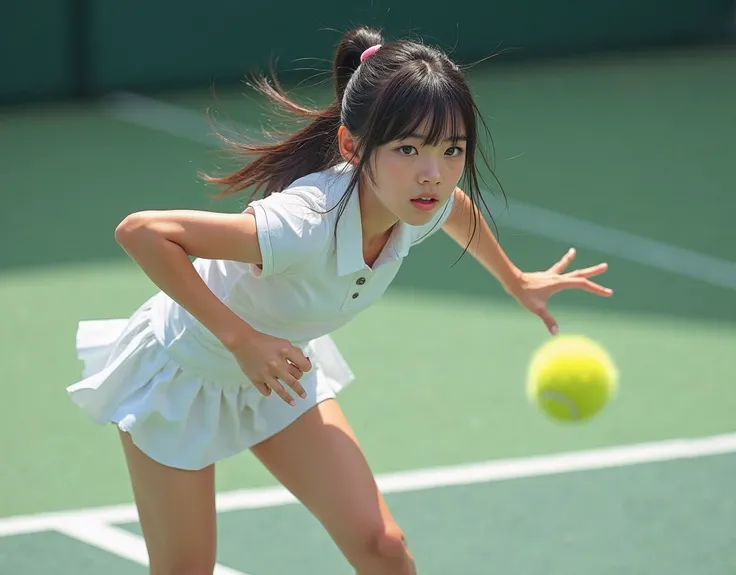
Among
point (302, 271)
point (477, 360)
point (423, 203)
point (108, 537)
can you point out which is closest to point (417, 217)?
point (423, 203)

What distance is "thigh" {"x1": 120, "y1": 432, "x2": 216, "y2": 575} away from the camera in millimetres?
2793

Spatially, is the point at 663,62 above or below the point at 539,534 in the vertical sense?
below

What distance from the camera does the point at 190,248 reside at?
248cm

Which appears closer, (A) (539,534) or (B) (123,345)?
(B) (123,345)

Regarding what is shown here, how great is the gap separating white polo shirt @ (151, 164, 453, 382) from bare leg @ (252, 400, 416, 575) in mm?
203

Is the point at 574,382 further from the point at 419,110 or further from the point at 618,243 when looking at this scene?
the point at 618,243

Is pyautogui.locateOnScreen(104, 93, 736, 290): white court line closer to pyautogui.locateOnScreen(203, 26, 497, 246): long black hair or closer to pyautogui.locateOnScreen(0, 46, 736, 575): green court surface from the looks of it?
pyautogui.locateOnScreen(0, 46, 736, 575): green court surface

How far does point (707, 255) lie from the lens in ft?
19.8

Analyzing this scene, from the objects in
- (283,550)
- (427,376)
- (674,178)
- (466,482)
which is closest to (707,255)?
(674,178)

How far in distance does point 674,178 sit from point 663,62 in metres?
2.81

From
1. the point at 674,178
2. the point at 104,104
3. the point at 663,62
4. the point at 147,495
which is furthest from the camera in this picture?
the point at 663,62

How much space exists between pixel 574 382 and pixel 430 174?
0.96 metres

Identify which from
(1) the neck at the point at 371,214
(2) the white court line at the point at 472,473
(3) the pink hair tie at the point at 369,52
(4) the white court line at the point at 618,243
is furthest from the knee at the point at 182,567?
(4) the white court line at the point at 618,243

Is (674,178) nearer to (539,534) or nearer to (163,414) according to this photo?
(539,534)
